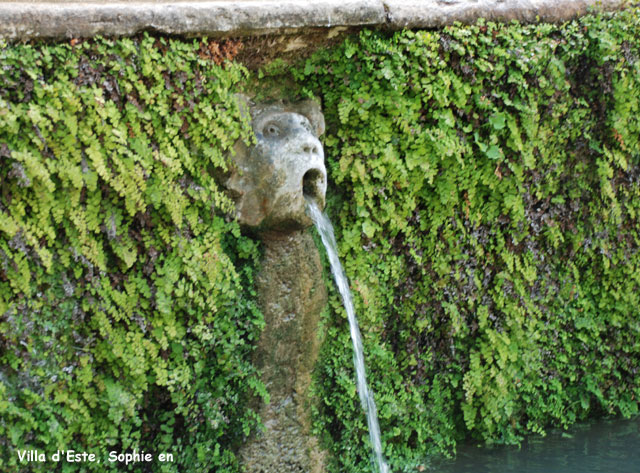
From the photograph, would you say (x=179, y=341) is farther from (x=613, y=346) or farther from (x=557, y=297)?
(x=613, y=346)

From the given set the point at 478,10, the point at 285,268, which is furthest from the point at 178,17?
the point at 478,10

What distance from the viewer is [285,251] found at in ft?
14.7

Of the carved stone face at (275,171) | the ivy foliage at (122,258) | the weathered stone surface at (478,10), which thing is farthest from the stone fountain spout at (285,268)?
the weathered stone surface at (478,10)

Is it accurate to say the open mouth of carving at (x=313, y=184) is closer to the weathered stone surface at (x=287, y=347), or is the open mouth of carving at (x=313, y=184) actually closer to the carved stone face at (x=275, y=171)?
the carved stone face at (x=275, y=171)

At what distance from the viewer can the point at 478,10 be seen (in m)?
5.08

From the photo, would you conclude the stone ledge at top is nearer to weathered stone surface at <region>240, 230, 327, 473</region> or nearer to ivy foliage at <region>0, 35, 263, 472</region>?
ivy foliage at <region>0, 35, 263, 472</region>

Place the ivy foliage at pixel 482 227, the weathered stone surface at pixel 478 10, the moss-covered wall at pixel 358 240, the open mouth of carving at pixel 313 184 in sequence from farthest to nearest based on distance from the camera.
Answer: the ivy foliage at pixel 482 227, the weathered stone surface at pixel 478 10, the open mouth of carving at pixel 313 184, the moss-covered wall at pixel 358 240

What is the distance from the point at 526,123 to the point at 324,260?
165cm

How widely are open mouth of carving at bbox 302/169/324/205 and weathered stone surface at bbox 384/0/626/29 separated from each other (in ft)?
3.19

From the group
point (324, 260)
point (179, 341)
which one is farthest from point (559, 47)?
point (179, 341)

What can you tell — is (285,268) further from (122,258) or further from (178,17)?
(178,17)

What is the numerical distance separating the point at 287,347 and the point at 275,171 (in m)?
0.98

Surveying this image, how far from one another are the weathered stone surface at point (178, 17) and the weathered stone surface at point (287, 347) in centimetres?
113

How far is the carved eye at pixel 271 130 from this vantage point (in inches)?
170
